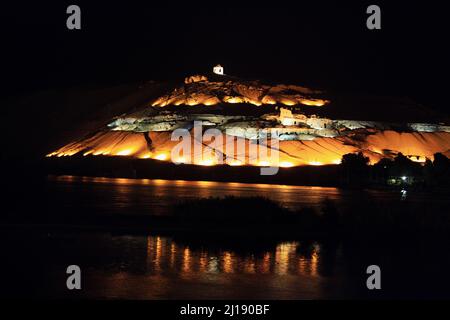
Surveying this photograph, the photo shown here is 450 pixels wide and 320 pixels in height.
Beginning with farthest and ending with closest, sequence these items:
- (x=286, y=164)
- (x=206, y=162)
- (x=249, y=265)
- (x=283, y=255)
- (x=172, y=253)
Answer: (x=286, y=164) < (x=206, y=162) < (x=283, y=255) < (x=172, y=253) < (x=249, y=265)

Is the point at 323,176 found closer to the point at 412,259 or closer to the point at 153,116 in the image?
the point at 153,116

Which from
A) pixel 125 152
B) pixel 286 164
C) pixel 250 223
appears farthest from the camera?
pixel 125 152

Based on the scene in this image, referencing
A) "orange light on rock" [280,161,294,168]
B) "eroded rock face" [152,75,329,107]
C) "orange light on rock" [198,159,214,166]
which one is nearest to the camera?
"orange light on rock" [198,159,214,166]

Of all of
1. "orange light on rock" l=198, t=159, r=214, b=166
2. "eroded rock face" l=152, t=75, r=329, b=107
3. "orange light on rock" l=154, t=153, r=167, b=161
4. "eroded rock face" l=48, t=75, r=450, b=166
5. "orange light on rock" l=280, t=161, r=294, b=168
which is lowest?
"orange light on rock" l=280, t=161, r=294, b=168

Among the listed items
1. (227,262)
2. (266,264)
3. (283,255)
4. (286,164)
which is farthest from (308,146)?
(227,262)

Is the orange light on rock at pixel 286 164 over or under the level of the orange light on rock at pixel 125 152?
under

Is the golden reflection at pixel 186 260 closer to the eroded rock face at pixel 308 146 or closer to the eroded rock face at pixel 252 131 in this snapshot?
the eroded rock face at pixel 308 146

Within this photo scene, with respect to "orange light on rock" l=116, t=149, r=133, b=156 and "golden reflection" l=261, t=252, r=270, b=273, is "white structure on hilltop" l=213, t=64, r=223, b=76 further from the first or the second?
"golden reflection" l=261, t=252, r=270, b=273

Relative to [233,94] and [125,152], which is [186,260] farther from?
[233,94]

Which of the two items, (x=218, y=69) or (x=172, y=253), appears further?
(x=218, y=69)

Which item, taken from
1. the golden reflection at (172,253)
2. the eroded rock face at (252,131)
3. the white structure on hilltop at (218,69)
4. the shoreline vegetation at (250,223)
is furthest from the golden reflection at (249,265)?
the white structure on hilltop at (218,69)

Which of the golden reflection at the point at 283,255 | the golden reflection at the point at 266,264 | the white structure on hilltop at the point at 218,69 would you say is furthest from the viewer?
the white structure on hilltop at the point at 218,69

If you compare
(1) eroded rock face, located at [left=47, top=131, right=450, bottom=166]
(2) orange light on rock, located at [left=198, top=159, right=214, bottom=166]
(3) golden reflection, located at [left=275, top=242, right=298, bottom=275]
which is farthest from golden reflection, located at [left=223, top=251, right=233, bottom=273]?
(1) eroded rock face, located at [left=47, top=131, right=450, bottom=166]
